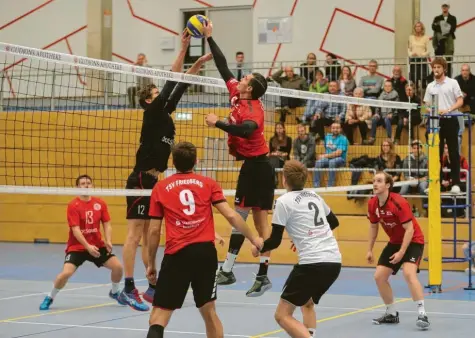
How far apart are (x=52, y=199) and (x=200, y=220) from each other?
14.8 meters

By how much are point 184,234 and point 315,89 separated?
1360 centimetres

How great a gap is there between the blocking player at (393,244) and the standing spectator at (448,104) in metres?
2.76

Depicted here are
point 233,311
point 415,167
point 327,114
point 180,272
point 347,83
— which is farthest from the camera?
point 347,83

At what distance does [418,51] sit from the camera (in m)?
19.8

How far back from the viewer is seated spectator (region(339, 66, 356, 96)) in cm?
1947

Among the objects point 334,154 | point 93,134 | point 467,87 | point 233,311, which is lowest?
point 233,311

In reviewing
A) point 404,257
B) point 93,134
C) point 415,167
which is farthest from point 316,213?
point 93,134

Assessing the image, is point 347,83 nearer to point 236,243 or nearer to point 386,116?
point 386,116

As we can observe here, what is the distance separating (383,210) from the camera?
10078 mm

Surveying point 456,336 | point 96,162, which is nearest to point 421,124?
point 96,162

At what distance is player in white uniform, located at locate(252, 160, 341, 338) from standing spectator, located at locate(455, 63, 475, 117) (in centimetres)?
1146

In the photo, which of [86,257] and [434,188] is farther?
[434,188]

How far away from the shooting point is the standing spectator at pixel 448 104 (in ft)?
44.3

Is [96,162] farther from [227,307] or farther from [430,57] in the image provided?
[227,307]
